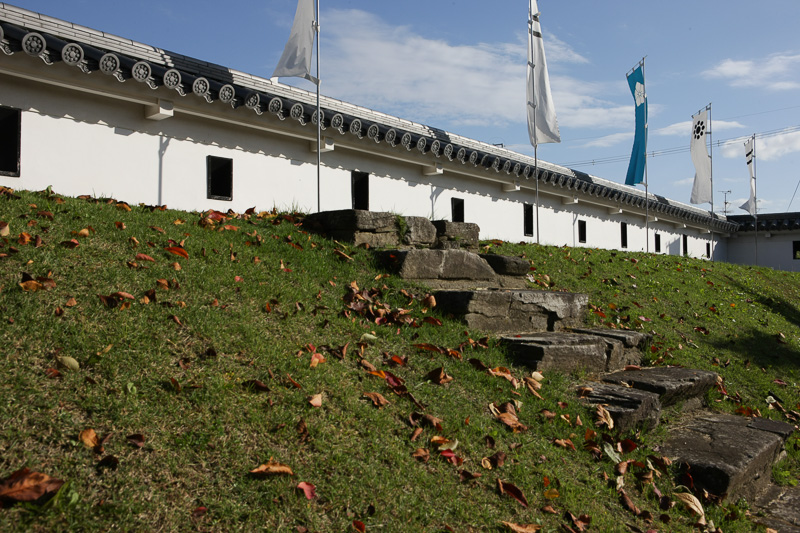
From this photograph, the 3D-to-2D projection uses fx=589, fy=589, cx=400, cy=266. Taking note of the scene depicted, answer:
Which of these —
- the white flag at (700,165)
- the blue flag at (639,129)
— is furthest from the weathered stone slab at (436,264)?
the white flag at (700,165)

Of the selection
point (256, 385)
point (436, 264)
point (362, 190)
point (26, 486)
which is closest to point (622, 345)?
point (436, 264)

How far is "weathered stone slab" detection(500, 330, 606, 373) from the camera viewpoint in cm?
504

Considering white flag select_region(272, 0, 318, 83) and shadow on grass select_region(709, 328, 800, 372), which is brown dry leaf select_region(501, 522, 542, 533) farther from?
white flag select_region(272, 0, 318, 83)

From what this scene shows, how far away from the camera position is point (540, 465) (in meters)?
3.57

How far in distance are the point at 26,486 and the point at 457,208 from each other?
14.5 metres

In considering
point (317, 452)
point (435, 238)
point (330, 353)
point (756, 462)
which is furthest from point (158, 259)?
point (756, 462)

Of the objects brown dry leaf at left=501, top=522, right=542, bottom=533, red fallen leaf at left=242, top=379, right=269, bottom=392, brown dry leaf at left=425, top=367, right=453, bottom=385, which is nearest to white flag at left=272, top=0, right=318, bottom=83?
brown dry leaf at left=425, top=367, right=453, bottom=385

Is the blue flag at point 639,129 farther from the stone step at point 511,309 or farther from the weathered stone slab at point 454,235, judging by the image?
the stone step at point 511,309

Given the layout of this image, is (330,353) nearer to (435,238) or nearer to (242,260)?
(242,260)

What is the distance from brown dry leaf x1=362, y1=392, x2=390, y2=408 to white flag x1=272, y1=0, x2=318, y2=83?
26.2ft

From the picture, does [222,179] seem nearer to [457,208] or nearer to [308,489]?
[457,208]

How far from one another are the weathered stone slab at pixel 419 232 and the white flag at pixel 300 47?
4.49m

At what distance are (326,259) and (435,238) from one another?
197 centimetres

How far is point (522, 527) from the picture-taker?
2912mm
